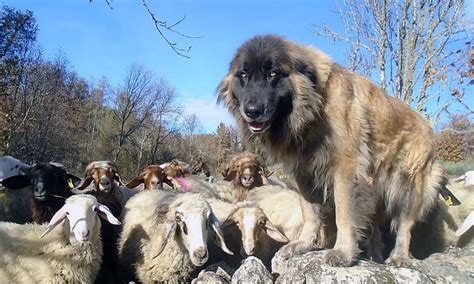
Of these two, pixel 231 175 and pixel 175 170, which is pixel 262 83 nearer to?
pixel 231 175

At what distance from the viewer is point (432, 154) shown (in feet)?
18.8

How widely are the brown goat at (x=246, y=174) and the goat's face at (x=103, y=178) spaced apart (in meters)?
1.93

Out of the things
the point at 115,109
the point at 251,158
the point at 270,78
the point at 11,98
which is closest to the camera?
the point at 270,78

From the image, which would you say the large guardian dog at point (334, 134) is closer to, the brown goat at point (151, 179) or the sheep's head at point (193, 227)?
the sheep's head at point (193, 227)

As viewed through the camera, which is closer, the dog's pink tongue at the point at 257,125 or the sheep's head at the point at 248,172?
the dog's pink tongue at the point at 257,125

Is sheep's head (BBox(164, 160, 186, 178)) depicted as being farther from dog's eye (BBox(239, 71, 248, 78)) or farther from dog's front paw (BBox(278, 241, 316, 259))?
dog's eye (BBox(239, 71, 248, 78))

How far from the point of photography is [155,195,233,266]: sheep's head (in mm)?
5215

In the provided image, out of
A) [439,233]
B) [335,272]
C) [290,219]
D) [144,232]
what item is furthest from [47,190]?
[439,233]

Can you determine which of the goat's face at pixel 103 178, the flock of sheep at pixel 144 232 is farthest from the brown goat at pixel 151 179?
the flock of sheep at pixel 144 232

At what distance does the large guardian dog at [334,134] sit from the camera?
4.81 metres

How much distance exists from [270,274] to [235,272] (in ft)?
1.08

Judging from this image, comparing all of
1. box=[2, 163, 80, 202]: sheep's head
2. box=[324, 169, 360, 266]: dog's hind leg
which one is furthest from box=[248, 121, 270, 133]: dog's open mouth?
box=[2, 163, 80, 202]: sheep's head

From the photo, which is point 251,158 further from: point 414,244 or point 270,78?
point 270,78

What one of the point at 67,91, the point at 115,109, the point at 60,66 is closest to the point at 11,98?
the point at 60,66
